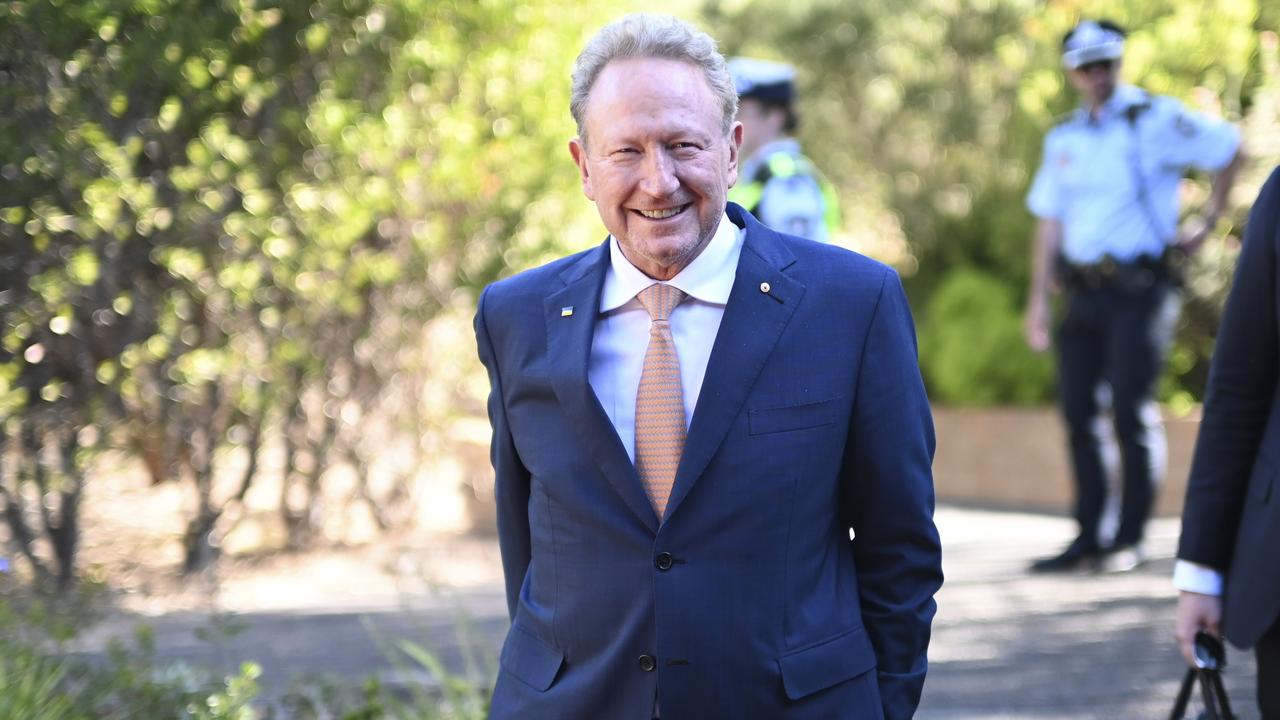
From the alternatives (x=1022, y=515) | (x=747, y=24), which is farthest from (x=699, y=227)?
(x=747, y=24)

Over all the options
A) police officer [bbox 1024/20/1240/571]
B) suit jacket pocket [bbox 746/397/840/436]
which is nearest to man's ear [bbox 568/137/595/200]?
suit jacket pocket [bbox 746/397/840/436]

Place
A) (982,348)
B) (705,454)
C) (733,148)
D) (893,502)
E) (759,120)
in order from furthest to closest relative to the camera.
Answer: (982,348) < (759,120) < (733,148) < (893,502) < (705,454)

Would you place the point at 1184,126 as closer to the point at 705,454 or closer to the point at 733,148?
the point at 733,148

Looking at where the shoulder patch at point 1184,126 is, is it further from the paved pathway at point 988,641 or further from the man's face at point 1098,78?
the paved pathway at point 988,641

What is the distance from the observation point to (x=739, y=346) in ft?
7.42

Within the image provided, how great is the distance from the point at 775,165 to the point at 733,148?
2741 mm

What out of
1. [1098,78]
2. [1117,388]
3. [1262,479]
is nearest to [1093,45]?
[1098,78]

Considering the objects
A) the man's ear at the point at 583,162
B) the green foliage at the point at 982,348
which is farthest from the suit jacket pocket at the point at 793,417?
the green foliage at the point at 982,348

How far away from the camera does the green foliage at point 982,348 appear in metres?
10.4

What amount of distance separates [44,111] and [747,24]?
11779 mm

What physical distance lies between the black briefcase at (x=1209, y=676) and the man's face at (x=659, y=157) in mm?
1163

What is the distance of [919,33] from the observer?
14.7 m

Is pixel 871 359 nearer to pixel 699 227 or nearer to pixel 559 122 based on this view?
pixel 699 227

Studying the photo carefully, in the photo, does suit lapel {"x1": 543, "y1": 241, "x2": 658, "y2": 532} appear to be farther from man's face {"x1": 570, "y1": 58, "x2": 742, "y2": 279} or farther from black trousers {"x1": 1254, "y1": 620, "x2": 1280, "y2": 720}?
black trousers {"x1": 1254, "y1": 620, "x2": 1280, "y2": 720}
